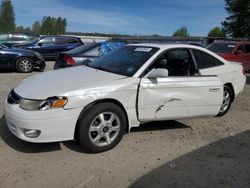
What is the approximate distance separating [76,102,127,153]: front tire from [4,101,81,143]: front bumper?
0.14 metres

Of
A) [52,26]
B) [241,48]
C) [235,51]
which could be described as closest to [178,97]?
[235,51]

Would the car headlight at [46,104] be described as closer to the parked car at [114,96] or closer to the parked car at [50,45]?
the parked car at [114,96]

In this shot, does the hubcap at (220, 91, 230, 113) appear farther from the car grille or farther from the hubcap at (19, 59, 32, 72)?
the hubcap at (19, 59, 32, 72)

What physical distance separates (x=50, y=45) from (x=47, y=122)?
15.5m

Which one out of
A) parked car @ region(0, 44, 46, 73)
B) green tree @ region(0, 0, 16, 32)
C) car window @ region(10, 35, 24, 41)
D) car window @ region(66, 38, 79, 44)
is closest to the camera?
parked car @ region(0, 44, 46, 73)

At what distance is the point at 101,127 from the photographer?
4453mm

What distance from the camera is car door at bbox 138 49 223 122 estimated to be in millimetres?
4844

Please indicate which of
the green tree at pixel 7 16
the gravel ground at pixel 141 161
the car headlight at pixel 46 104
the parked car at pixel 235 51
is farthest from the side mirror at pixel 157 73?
the green tree at pixel 7 16

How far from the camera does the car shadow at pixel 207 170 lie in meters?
3.78

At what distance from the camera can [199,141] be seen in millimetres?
5168

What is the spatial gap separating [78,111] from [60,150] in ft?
2.29

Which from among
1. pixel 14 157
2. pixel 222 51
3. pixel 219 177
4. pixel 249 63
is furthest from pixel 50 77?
pixel 249 63

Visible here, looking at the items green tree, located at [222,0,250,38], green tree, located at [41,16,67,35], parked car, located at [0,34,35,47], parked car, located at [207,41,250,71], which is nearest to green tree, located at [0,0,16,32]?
green tree, located at [41,16,67,35]

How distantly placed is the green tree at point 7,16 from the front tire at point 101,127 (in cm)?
7482
